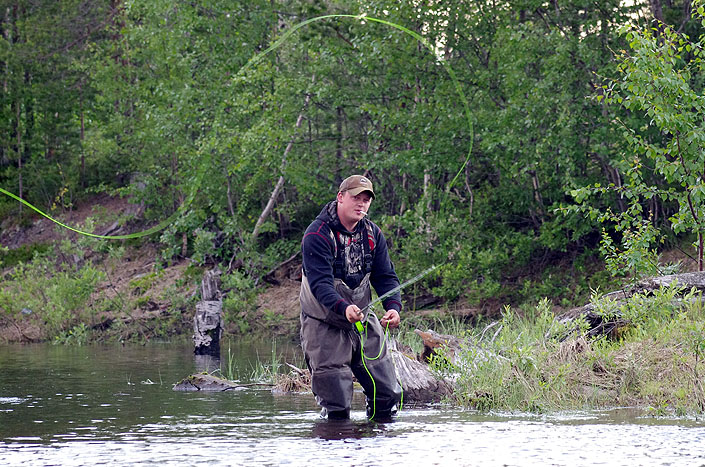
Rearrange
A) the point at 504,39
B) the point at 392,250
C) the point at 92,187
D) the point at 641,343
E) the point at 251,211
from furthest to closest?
the point at 92,187, the point at 251,211, the point at 392,250, the point at 504,39, the point at 641,343

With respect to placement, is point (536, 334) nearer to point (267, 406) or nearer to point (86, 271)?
point (267, 406)

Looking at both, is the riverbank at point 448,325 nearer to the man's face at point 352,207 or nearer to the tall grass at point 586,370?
the tall grass at point 586,370

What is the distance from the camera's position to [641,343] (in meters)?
8.19

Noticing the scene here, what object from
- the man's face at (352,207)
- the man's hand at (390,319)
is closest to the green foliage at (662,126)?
the man's hand at (390,319)

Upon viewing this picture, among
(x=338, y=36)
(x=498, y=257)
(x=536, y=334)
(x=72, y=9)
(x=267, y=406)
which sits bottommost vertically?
(x=267, y=406)

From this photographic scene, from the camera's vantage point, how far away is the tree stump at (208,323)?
1389 centimetres

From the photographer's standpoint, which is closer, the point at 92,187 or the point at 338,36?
the point at 338,36

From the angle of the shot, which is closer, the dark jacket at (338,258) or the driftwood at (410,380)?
the dark jacket at (338,258)

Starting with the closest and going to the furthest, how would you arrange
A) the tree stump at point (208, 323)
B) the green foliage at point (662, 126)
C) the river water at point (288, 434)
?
the river water at point (288, 434)
the green foliage at point (662, 126)
the tree stump at point (208, 323)

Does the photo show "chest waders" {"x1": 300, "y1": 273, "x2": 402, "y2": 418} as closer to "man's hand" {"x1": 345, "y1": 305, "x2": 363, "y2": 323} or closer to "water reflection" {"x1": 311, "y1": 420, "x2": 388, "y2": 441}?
"water reflection" {"x1": 311, "y1": 420, "x2": 388, "y2": 441}

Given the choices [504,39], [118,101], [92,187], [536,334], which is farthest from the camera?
[118,101]

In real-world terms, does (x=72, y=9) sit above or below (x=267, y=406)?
above

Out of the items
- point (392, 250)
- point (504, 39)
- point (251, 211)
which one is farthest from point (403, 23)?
point (251, 211)

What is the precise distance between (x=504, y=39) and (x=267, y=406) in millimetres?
8905
